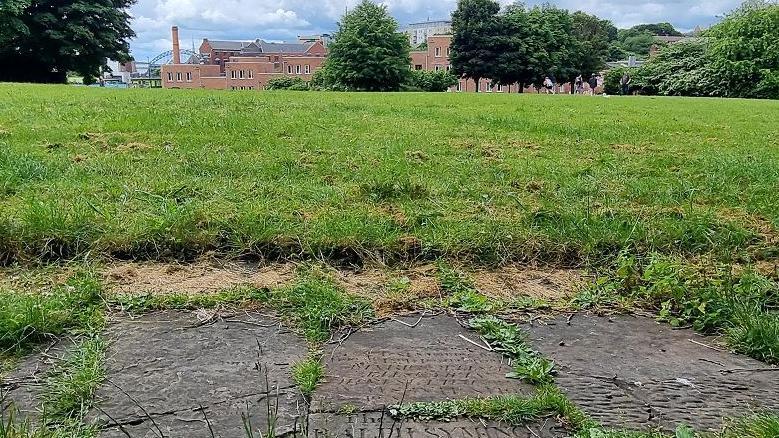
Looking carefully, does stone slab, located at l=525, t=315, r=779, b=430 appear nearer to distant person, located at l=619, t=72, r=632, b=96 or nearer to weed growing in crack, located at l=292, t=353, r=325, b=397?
weed growing in crack, located at l=292, t=353, r=325, b=397

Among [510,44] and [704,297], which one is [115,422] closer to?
[704,297]

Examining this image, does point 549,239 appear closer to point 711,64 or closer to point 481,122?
point 481,122

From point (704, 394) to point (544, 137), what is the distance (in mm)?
5153

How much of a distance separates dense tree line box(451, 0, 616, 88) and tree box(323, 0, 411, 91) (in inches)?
243

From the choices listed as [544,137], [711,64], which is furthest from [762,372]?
[711,64]

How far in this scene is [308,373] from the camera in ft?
6.01

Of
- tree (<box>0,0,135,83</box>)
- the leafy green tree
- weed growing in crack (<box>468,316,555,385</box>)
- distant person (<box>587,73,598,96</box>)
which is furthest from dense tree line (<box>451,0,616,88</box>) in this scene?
weed growing in crack (<box>468,316,555,385</box>)

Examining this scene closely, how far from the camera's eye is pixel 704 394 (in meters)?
1.81

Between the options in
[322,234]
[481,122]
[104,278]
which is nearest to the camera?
[104,278]

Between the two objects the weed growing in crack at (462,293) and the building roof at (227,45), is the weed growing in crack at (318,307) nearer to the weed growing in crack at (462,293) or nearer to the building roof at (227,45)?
the weed growing in crack at (462,293)

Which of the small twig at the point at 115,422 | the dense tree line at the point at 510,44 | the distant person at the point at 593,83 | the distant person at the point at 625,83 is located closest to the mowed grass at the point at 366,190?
the small twig at the point at 115,422

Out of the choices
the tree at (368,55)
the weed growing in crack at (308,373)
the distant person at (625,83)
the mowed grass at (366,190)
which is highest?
the tree at (368,55)

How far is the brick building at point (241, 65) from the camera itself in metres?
73.6

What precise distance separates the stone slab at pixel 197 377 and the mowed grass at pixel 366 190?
2.64 ft
